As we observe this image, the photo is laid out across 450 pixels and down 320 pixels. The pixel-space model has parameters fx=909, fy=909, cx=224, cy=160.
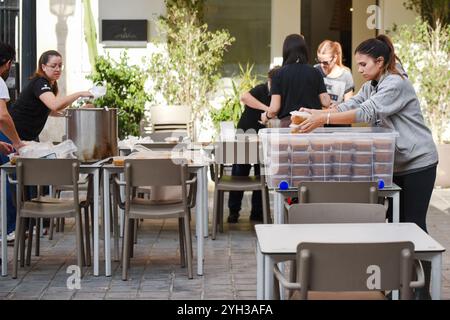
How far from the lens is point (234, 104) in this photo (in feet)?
44.7

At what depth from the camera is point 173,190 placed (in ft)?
27.6

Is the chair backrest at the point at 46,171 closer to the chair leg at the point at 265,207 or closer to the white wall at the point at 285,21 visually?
the chair leg at the point at 265,207

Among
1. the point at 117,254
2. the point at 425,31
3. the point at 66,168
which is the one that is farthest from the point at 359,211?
the point at 425,31

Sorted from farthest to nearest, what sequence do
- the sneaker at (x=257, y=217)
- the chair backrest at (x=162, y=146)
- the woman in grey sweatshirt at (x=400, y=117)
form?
the sneaker at (x=257, y=217)
the chair backrest at (x=162, y=146)
the woman in grey sweatshirt at (x=400, y=117)

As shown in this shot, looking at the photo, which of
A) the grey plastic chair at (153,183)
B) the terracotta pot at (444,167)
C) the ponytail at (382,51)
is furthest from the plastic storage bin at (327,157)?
the terracotta pot at (444,167)

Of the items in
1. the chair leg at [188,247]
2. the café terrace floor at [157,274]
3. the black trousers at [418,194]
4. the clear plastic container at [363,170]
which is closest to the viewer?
the black trousers at [418,194]

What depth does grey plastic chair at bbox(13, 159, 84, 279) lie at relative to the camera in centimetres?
730

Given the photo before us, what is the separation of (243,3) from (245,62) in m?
0.94

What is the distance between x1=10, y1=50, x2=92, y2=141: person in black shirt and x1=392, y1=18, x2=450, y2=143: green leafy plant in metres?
5.66

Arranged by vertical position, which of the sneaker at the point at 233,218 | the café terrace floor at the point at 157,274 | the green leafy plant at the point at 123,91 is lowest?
the café terrace floor at the point at 157,274

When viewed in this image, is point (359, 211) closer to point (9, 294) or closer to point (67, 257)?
point (9, 294)

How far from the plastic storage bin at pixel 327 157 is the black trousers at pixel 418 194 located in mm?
192

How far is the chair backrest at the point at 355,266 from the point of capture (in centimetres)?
402

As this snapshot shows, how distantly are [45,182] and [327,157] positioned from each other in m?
2.38
